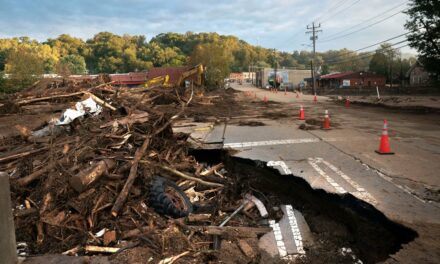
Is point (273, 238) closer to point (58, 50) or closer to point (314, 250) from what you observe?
point (314, 250)

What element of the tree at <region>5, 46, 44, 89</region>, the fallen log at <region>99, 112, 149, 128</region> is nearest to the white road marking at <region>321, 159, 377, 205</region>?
the fallen log at <region>99, 112, 149, 128</region>

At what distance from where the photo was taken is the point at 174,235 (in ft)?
16.1

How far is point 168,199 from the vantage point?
5992 mm

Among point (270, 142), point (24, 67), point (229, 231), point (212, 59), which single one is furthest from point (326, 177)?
point (212, 59)

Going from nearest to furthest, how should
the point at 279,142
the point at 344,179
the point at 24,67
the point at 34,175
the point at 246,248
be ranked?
the point at 246,248 → the point at 34,175 → the point at 344,179 → the point at 279,142 → the point at 24,67

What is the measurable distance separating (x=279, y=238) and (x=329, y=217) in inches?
41.6

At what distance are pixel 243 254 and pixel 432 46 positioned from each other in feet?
115

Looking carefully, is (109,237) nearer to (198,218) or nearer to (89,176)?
(89,176)

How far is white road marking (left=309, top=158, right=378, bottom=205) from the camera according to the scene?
569 cm

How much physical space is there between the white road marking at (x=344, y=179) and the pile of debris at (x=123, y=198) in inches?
53.5

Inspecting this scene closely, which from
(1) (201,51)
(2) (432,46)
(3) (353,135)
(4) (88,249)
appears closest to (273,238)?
(4) (88,249)

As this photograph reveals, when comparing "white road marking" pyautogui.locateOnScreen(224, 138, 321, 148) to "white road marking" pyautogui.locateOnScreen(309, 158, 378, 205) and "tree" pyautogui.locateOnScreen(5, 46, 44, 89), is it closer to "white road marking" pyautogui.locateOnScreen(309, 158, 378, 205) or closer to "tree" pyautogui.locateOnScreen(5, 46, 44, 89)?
"white road marking" pyautogui.locateOnScreen(309, 158, 378, 205)

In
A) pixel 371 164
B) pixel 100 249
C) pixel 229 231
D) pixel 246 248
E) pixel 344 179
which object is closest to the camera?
pixel 100 249

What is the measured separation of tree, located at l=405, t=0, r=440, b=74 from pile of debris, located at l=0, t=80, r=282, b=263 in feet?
102
